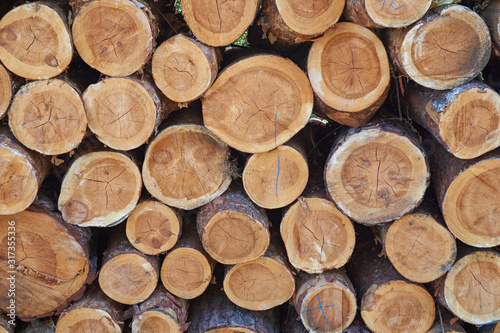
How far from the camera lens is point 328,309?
8.82 ft

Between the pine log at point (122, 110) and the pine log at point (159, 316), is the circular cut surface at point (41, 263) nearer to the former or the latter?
the pine log at point (159, 316)

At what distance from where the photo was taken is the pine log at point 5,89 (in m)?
2.25

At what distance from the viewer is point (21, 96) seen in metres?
2.26

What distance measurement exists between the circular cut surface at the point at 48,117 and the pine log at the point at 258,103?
781mm

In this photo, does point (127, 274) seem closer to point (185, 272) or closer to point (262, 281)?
point (185, 272)

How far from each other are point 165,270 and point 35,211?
0.95 metres

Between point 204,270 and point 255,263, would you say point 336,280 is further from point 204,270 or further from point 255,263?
point 204,270

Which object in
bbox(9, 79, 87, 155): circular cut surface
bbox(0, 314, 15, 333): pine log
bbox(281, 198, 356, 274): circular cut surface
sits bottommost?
bbox(0, 314, 15, 333): pine log

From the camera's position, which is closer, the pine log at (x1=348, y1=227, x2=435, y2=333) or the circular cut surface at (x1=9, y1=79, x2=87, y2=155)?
the circular cut surface at (x1=9, y1=79, x2=87, y2=155)

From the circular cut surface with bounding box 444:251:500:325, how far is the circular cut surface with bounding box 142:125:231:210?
1.62 metres

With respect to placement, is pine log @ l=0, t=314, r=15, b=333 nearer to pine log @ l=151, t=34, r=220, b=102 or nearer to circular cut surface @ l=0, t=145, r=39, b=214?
circular cut surface @ l=0, t=145, r=39, b=214

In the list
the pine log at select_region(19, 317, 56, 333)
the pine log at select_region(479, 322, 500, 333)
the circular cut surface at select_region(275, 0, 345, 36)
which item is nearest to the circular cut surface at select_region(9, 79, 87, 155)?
the circular cut surface at select_region(275, 0, 345, 36)

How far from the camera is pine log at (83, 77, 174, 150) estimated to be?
7.45ft

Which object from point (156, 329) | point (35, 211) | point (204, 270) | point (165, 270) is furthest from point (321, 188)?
point (35, 211)
